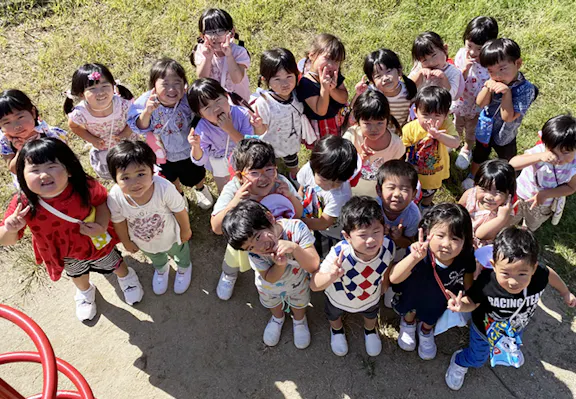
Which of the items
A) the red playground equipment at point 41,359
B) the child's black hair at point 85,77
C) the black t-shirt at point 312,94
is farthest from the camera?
the black t-shirt at point 312,94

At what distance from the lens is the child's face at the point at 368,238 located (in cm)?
278

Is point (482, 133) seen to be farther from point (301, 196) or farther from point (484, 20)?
point (301, 196)

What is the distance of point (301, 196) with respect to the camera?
3.41 metres

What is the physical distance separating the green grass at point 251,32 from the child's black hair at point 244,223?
3141 millimetres

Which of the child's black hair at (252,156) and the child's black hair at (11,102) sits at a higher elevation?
the child's black hair at (252,156)

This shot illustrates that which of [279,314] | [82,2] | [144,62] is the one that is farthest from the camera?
[82,2]

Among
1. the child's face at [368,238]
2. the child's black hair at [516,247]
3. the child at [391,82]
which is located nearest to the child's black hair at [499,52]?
the child at [391,82]

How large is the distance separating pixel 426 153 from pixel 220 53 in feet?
6.42

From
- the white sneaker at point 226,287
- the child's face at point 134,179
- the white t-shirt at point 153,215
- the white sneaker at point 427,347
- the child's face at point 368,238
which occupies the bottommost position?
the white sneaker at point 226,287

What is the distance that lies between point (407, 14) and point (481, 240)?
3874mm

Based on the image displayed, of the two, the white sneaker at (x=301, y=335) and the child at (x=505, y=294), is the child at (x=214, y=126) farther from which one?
the child at (x=505, y=294)

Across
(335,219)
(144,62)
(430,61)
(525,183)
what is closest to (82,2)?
(144,62)

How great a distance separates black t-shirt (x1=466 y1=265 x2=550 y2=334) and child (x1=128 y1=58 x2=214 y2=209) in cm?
244

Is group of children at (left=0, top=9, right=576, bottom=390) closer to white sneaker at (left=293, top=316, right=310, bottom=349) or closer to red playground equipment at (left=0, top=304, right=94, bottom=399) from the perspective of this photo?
white sneaker at (left=293, top=316, right=310, bottom=349)
